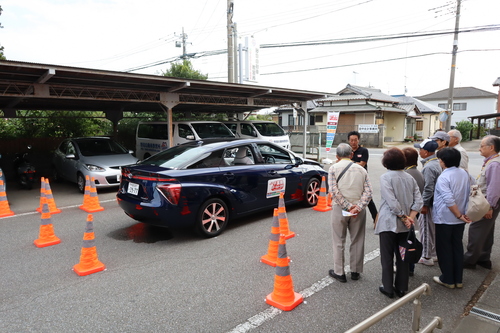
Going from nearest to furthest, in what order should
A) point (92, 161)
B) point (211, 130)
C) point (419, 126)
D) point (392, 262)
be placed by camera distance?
point (392, 262), point (92, 161), point (211, 130), point (419, 126)

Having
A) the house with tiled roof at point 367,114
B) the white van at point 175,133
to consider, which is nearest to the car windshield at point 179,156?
the white van at point 175,133

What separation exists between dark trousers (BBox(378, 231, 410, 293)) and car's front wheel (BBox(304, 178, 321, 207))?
3445 mm

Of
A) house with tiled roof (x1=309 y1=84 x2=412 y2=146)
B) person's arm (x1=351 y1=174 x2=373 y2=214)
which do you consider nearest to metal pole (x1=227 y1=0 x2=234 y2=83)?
person's arm (x1=351 y1=174 x2=373 y2=214)

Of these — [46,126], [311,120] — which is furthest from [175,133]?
[311,120]

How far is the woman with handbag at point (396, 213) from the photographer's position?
3223 millimetres

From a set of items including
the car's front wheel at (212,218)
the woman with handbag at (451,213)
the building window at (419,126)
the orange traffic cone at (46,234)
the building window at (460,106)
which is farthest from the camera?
the building window at (460,106)

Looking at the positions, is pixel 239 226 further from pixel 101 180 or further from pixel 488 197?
pixel 101 180

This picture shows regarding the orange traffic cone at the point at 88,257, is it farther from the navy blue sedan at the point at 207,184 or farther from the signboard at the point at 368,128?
the signboard at the point at 368,128

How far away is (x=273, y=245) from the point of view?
4105mm

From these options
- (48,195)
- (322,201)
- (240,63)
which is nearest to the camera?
(48,195)

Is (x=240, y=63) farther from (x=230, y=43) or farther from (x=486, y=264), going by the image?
(x=486, y=264)

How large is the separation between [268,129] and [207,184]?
9.62 meters

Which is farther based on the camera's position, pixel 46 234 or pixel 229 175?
pixel 229 175

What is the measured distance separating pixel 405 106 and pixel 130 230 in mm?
33154
